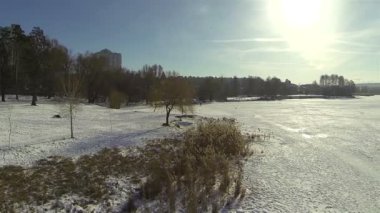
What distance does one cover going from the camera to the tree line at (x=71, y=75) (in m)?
53.2

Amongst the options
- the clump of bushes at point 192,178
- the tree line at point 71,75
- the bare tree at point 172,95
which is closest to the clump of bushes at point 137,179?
the clump of bushes at point 192,178

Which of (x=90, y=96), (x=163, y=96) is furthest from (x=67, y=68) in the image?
(x=163, y=96)

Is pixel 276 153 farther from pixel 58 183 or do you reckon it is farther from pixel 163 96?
pixel 163 96

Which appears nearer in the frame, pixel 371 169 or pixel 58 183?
pixel 58 183

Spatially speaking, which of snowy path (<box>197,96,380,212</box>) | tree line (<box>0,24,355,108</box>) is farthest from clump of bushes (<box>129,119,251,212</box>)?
tree line (<box>0,24,355,108</box>)

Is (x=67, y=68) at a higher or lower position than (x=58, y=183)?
higher

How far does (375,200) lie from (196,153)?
9.01 m

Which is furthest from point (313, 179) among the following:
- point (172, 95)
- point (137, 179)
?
point (172, 95)

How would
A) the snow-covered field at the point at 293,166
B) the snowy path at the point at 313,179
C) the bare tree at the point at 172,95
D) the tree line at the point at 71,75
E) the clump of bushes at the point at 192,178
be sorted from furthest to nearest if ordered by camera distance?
the tree line at the point at 71,75, the bare tree at the point at 172,95, the snow-covered field at the point at 293,166, the snowy path at the point at 313,179, the clump of bushes at the point at 192,178

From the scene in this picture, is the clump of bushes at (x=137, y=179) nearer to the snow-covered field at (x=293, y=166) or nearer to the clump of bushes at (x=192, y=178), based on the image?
the clump of bushes at (x=192, y=178)

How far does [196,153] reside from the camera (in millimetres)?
18750

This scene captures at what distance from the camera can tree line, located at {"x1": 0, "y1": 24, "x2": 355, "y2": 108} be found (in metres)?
53.2

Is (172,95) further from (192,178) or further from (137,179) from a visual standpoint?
(192,178)

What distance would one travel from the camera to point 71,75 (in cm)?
6297
